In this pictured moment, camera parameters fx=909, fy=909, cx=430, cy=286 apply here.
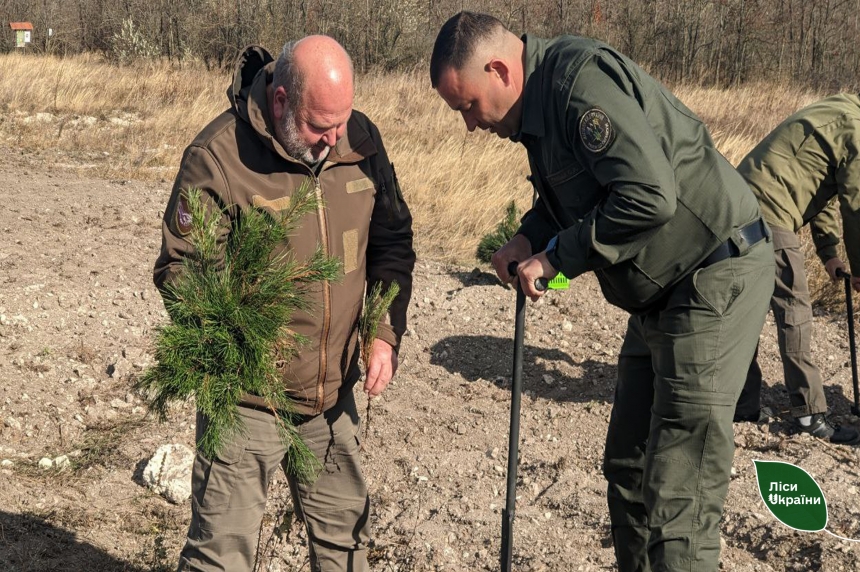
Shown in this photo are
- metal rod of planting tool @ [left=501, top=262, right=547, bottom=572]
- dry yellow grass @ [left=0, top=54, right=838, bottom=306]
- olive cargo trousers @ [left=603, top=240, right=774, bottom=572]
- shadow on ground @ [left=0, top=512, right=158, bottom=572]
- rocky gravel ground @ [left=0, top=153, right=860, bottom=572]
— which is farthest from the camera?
dry yellow grass @ [left=0, top=54, right=838, bottom=306]

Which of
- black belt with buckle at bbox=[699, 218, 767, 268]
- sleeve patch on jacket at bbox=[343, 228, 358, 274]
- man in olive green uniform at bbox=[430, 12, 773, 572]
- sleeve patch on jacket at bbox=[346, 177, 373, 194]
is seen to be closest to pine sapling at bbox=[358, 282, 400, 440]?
sleeve patch on jacket at bbox=[343, 228, 358, 274]

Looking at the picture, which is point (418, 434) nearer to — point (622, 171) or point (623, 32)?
point (622, 171)

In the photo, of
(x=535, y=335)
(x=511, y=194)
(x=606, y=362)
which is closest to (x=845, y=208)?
(x=606, y=362)

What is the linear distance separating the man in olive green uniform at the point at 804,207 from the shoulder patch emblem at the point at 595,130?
2869 mm

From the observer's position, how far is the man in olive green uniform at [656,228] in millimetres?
2582

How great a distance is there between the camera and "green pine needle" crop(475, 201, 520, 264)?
7617 millimetres

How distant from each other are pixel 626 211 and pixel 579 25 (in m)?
22.3

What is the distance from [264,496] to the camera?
301cm

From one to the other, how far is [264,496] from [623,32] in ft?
69.0

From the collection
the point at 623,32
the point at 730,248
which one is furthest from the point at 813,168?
the point at 623,32

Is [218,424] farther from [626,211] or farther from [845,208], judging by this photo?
[845,208]

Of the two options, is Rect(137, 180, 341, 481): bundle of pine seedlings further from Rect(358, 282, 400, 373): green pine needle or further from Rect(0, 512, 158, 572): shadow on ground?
Rect(0, 512, 158, 572): shadow on ground

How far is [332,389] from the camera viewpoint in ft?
9.95

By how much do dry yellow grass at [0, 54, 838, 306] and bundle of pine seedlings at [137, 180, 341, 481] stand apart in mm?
5806
